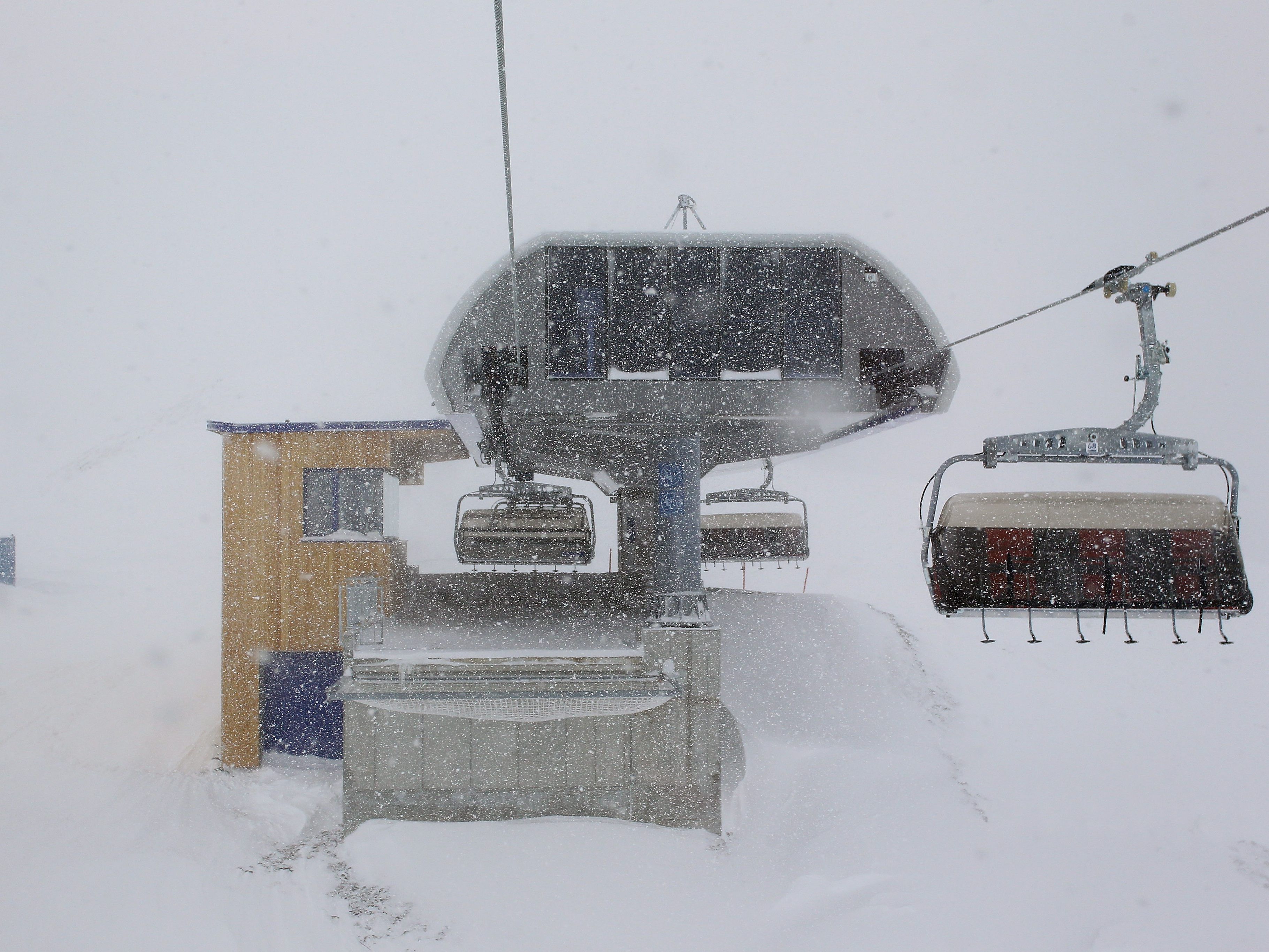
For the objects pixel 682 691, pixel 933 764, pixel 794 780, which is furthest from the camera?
pixel 933 764

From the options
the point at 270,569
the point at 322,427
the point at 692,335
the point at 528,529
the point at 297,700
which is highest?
the point at 322,427

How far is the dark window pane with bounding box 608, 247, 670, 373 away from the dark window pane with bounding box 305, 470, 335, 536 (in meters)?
6.01

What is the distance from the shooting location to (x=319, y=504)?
1033cm

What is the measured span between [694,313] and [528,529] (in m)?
5.49

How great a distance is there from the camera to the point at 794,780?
26.5 feet

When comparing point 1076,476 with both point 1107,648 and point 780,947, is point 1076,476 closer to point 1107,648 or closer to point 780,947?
point 1107,648

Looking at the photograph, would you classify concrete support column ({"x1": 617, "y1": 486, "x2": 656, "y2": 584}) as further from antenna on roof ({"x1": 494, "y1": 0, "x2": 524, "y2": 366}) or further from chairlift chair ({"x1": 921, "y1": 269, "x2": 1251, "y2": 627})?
chairlift chair ({"x1": 921, "y1": 269, "x2": 1251, "y2": 627})

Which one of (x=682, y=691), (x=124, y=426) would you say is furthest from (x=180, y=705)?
(x=124, y=426)

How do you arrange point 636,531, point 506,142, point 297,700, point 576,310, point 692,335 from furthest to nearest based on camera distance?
point 636,531
point 297,700
point 692,335
point 576,310
point 506,142

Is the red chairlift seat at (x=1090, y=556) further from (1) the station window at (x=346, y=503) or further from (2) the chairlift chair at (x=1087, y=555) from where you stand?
(1) the station window at (x=346, y=503)

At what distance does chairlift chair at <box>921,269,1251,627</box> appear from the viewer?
4016mm

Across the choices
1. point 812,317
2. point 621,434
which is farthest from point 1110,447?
point 621,434

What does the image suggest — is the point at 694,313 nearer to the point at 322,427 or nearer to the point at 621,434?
the point at 621,434

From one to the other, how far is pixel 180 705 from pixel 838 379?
15733 mm
